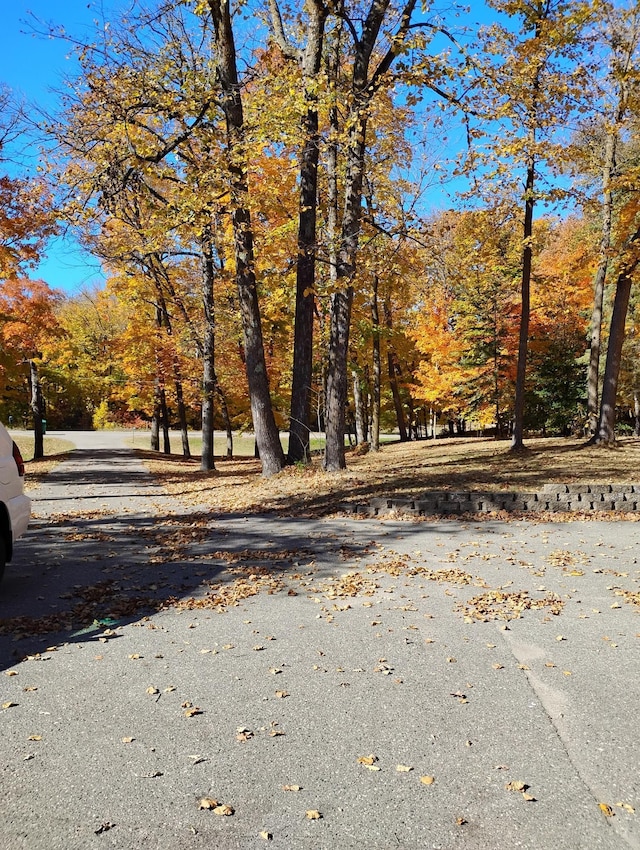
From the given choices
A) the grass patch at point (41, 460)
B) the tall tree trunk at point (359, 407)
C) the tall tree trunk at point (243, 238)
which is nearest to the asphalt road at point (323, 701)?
the tall tree trunk at point (243, 238)

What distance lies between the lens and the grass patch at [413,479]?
1089 centimetres

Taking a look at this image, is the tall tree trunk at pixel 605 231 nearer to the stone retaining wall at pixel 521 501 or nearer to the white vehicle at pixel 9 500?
the stone retaining wall at pixel 521 501

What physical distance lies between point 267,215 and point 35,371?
12235 millimetres

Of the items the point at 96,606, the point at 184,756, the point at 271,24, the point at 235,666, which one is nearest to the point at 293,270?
the point at 271,24

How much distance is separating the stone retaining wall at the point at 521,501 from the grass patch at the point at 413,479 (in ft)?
1.68

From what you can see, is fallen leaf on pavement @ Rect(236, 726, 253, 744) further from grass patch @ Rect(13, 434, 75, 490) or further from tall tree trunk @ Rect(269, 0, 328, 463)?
grass patch @ Rect(13, 434, 75, 490)

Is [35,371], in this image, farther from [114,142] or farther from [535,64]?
[535,64]

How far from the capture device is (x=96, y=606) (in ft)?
17.6

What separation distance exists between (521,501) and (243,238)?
7841mm

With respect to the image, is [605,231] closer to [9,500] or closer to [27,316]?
[9,500]

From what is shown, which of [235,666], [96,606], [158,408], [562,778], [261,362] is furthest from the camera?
[158,408]

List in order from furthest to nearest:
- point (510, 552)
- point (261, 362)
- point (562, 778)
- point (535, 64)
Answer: point (261, 362), point (535, 64), point (510, 552), point (562, 778)

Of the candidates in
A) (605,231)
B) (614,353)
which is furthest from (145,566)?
(605,231)

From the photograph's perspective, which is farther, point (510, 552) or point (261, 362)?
point (261, 362)
